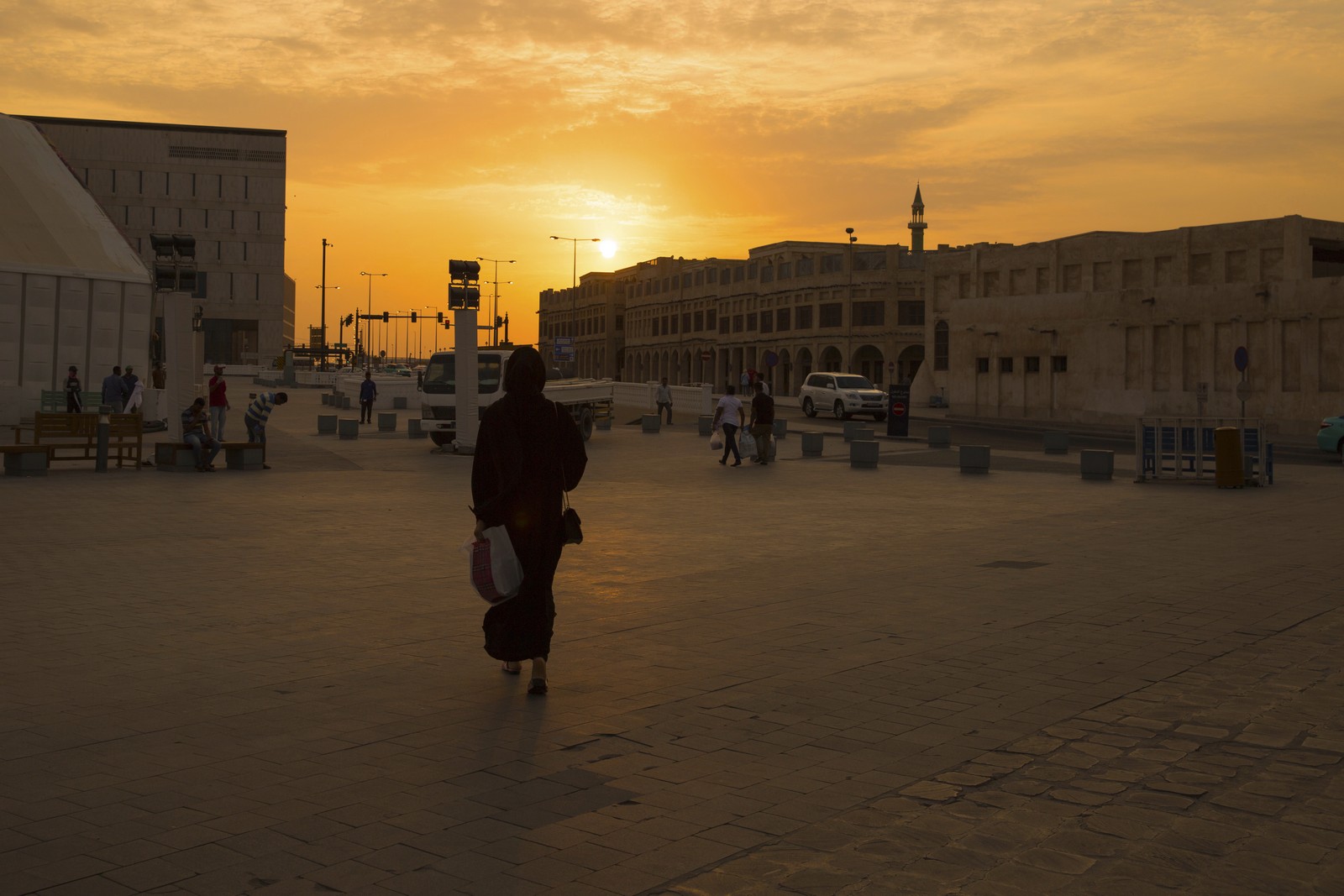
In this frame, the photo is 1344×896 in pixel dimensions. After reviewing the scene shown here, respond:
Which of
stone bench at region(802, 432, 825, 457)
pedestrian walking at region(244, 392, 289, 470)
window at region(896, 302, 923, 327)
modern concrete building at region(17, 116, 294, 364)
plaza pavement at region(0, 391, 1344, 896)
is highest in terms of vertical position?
modern concrete building at region(17, 116, 294, 364)

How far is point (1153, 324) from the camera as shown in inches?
1939

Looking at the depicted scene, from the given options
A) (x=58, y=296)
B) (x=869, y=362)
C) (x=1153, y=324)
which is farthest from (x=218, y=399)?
(x=869, y=362)

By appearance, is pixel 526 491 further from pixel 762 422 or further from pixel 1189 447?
pixel 762 422

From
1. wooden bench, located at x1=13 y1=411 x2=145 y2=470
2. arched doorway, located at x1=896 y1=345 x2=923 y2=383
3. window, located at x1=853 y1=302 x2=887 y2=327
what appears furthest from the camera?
window, located at x1=853 y1=302 x2=887 y2=327

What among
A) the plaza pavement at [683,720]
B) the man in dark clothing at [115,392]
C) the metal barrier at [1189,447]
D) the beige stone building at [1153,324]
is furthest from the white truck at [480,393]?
the beige stone building at [1153,324]

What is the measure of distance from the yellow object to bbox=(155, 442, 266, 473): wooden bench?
16.4 metres

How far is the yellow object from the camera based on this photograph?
20688 mm

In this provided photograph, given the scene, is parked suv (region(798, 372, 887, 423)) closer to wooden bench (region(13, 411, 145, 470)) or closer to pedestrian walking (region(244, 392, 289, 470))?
pedestrian walking (region(244, 392, 289, 470))

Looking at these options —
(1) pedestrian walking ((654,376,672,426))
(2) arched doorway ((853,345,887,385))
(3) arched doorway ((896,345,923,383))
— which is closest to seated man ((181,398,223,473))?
(1) pedestrian walking ((654,376,672,426))

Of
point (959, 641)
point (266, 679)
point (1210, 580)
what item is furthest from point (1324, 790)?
point (1210, 580)

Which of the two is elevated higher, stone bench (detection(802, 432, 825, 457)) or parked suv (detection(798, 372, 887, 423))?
parked suv (detection(798, 372, 887, 423))

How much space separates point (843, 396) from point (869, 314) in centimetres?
4356

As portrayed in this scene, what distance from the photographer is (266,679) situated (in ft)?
23.0

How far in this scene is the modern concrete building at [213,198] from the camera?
113500mm
